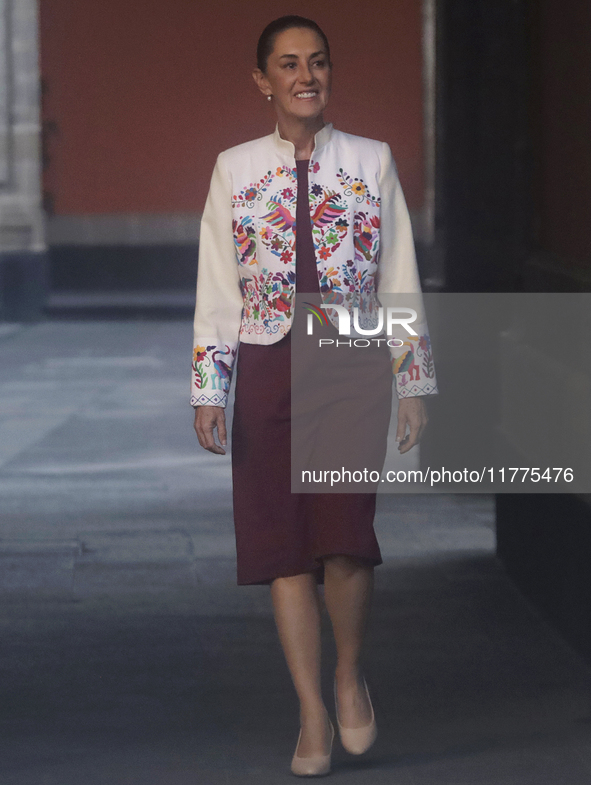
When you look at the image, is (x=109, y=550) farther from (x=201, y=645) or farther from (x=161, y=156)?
(x=161, y=156)

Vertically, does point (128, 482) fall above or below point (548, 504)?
below

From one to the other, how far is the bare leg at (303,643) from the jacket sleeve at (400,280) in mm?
508

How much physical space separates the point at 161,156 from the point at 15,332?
13.1ft

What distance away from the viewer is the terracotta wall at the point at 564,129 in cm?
431

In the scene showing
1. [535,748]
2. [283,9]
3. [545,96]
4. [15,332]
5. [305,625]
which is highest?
[283,9]

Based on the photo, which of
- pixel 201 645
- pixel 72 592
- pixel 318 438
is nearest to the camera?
pixel 318 438

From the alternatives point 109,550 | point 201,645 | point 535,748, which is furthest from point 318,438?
point 109,550

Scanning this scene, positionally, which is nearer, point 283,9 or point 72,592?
point 72,592

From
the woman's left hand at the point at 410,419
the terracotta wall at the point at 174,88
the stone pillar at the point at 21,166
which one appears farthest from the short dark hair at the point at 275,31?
the terracotta wall at the point at 174,88

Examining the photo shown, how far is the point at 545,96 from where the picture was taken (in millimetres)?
4797

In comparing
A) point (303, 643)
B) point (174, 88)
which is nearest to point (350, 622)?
point (303, 643)

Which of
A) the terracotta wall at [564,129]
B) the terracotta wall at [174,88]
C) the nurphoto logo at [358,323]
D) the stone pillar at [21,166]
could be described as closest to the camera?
the nurphoto logo at [358,323]

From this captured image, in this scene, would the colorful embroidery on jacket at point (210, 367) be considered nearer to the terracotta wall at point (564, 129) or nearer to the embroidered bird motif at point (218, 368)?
the embroidered bird motif at point (218, 368)

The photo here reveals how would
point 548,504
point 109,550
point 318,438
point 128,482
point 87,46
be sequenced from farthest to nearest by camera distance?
point 87,46
point 128,482
point 109,550
point 548,504
point 318,438
